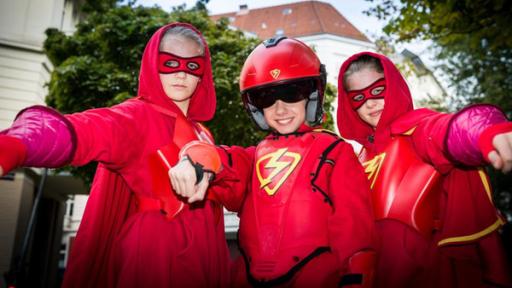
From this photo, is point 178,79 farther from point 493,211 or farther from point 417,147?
point 493,211

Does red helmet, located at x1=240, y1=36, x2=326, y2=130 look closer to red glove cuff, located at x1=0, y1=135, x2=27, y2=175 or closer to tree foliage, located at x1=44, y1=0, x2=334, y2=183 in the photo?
red glove cuff, located at x1=0, y1=135, x2=27, y2=175

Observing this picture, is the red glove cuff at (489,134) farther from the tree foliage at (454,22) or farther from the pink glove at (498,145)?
the tree foliage at (454,22)

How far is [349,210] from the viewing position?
2082 millimetres

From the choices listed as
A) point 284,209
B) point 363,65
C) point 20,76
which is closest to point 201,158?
point 284,209

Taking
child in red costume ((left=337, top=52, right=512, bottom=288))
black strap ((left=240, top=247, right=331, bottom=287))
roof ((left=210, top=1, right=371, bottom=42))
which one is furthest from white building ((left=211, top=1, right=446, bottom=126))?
black strap ((left=240, top=247, right=331, bottom=287))

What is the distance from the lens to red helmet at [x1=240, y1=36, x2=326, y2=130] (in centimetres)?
233

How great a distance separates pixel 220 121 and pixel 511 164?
335 inches

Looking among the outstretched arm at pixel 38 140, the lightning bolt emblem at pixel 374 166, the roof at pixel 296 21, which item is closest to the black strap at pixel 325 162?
the lightning bolt emblem at pixel 374 166

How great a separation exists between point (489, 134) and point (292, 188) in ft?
3.21

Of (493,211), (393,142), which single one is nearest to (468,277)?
(493,211)

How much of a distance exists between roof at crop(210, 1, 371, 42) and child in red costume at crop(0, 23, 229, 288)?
88.7 feet

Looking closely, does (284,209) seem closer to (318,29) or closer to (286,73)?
(286,73)

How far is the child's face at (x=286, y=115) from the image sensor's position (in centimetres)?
243

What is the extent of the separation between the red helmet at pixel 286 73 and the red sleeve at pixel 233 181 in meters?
0.35
